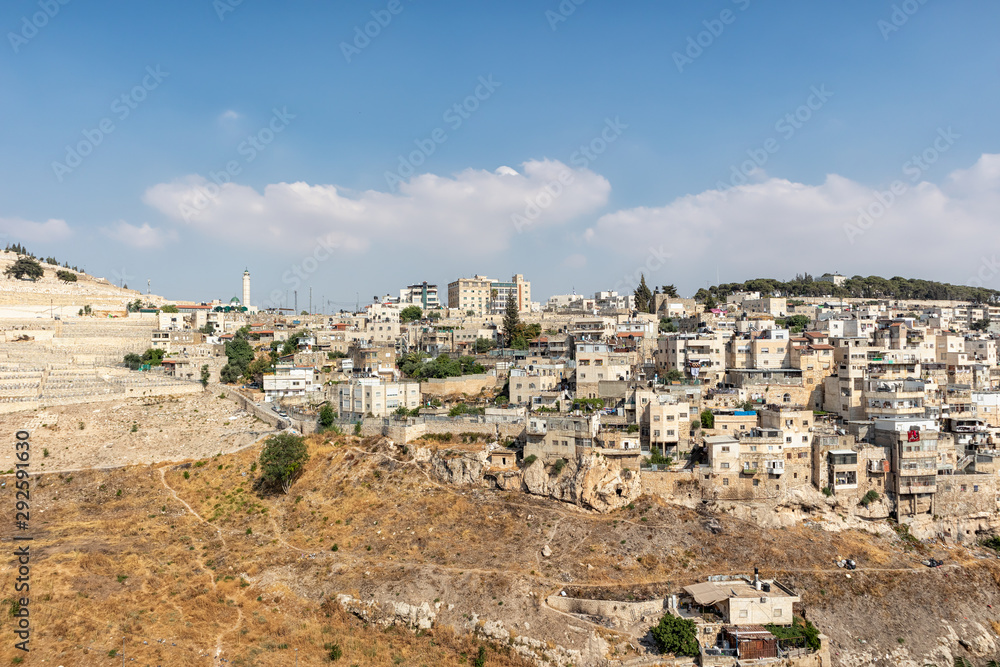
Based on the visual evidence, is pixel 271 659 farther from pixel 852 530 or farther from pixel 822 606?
pixel 852 530

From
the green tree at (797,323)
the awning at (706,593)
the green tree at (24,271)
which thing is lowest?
the awning at (706,593)

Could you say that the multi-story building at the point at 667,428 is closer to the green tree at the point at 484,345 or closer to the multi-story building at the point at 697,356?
the multi-story building at the point at 697,356

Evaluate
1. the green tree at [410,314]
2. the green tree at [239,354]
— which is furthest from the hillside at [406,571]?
the green tree at [410,314]

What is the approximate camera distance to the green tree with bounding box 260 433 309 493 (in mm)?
31312

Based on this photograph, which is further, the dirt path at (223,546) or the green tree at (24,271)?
the green tree at (24,271)

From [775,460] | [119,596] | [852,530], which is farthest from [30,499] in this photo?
[852,530]

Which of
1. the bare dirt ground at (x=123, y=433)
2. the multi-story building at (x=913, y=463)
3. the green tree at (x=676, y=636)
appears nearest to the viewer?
the green tree at (x=676, y=636)

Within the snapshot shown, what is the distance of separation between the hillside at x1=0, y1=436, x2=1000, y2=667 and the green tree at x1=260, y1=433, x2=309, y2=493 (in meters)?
0.75

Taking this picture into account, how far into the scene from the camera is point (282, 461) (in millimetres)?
31375

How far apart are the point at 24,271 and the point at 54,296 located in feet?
43.0

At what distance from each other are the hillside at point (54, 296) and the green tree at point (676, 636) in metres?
66.5

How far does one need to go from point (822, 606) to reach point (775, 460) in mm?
6554

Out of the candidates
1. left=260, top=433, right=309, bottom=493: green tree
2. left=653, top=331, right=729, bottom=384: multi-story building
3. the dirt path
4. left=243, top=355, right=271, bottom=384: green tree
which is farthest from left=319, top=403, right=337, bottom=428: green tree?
left=653, top=331, right=729, bottom=384: multi-story building

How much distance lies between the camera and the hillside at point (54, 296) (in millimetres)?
64219
